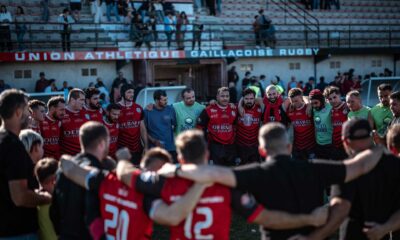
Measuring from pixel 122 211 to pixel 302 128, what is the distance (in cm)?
600

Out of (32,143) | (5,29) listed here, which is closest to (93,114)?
(32,143)

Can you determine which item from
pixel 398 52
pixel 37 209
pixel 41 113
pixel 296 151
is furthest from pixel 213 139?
pixel 398 52

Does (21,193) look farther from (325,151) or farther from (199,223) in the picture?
(325,151)

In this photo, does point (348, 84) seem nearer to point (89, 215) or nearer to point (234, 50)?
point (234, 50)

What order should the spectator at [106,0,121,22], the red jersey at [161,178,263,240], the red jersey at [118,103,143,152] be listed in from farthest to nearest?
1. the spectator at [106,0,121,22]
2. the red jersey at [118,103,143,152]
3. the red jersey at [161,178,263,240]

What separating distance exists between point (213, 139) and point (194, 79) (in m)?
14.4

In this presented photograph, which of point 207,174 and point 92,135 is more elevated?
point 92,135

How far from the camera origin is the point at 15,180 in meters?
3.92

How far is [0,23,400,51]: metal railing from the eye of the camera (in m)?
19.3

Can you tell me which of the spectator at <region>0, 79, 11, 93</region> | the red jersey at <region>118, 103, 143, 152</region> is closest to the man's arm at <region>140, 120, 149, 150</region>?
the red jersey at <region>118, 103, 143, 152</region>

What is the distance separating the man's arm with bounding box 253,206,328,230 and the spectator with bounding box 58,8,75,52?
16009 mm

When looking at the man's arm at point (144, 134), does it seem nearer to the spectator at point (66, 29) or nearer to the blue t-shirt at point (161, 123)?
the blue t-shirt at point (161, 123)

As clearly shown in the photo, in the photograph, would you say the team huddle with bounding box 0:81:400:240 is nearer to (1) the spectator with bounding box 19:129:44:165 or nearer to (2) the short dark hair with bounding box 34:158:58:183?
(2) the short dark hair with bounding box 34:158:58:183

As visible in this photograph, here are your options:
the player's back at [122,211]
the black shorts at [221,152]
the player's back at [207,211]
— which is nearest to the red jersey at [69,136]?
the black shorts at [221,152]
